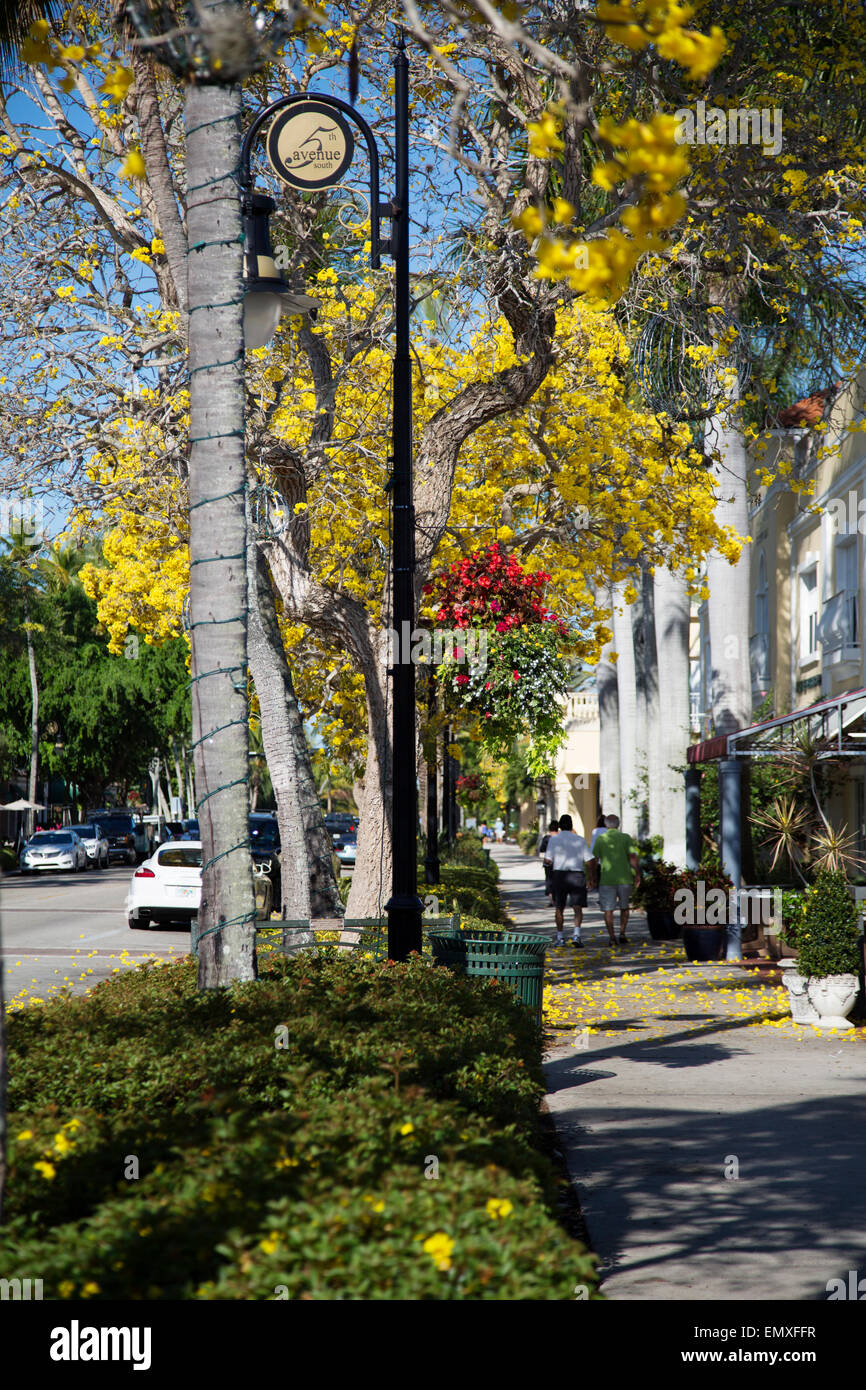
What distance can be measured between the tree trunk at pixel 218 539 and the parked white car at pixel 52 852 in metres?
37.3

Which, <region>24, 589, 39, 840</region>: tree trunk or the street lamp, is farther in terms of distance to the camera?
<region>24, 589, 39, 840</region>: tree trunk

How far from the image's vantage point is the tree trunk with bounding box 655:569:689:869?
76.6ft

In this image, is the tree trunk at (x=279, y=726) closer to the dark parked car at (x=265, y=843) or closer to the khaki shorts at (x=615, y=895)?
the khaki shorts at (x=615, y=895)

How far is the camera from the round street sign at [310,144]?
9148 mm

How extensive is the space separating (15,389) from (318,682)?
8100 millimetres

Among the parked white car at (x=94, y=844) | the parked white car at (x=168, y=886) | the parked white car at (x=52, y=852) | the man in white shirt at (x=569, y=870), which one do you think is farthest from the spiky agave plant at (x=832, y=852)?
the parked white car at (x=94, y=844)

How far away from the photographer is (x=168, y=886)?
2217 cm

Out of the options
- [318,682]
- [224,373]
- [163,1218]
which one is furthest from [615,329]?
[163,1218]

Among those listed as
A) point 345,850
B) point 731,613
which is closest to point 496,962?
point 731,613

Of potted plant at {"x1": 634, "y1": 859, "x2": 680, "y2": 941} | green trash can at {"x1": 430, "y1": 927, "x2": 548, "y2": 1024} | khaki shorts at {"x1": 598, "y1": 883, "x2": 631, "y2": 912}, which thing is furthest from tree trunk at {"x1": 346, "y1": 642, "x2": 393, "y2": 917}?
potted plant at {"x1": 634, "y1": 859, "x2": 680, "y2": 941}

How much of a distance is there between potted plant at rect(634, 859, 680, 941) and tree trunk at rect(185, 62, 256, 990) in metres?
13.1

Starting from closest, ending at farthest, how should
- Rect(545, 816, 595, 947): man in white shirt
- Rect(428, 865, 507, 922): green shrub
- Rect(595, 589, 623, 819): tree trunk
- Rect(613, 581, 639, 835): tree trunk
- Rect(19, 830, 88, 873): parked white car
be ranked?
Rect(428, 865, 507, 922): green shrub → Rect(545, 816, 595, 947): man in white shirt → Rect(613, 581, 639, 835): tree trunk → Rect(595, 589, 623, 819): tree trunk → Rect(19, 830, 88, 873): parked white car

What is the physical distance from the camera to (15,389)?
1333 centimetres

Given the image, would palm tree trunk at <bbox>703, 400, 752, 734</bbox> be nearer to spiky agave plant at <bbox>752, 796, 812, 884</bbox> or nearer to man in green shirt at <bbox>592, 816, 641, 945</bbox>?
spiky agave plant at <bbox>752, 796, 812, 884</bbox>
